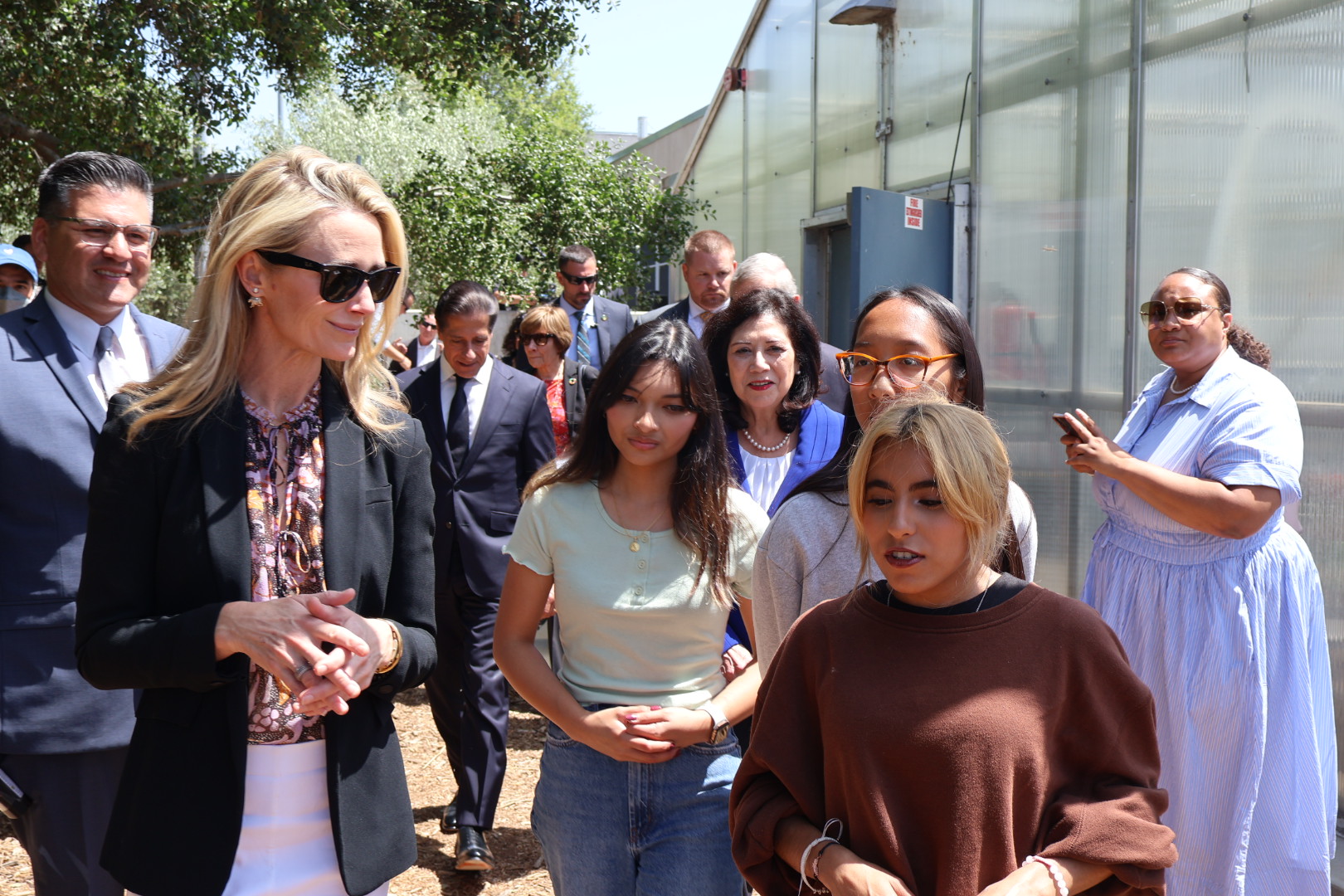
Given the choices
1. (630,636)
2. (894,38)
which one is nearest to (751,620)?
(630,636)

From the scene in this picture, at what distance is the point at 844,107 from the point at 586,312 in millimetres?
3083

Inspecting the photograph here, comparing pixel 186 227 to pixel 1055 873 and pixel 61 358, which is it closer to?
pixel 61 358

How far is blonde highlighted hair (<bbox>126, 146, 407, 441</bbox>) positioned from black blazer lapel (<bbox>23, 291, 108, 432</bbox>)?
0.97 metres

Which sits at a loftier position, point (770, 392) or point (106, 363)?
point (106, 363)

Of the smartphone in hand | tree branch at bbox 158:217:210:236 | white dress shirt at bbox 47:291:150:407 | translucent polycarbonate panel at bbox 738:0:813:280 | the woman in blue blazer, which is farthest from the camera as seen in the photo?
tree branch at bbox 158:217:210:236

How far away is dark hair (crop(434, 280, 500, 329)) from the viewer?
5.61 meters

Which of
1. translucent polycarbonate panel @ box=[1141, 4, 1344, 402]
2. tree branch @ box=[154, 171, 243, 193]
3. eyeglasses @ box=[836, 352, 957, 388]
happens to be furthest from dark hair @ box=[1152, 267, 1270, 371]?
tree branch @ box=[154, 171, 243, 193]

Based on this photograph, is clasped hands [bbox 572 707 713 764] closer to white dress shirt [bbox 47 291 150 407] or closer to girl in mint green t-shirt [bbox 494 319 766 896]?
girl in mint green t-shirt [bbox 494 319 766 896]

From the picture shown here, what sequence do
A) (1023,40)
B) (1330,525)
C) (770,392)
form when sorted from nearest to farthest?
(770,392) → (1330,525) → (1023,40)

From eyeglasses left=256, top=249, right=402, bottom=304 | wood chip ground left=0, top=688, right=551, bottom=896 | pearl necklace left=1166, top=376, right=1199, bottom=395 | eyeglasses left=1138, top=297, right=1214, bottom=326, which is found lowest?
wood chip ground left=0, top=688, right=551, bottom=896

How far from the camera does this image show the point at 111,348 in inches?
125

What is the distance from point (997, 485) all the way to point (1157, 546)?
7.08 ft

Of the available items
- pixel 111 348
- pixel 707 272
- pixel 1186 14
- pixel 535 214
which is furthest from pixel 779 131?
pixel 111 348

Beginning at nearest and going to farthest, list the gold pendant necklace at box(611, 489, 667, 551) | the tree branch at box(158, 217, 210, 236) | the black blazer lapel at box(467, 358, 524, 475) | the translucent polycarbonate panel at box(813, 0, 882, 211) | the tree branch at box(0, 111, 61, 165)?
the gold pendant necklace at box(611, 489, 667, 551)
the black blazer lapel at box(467, 358, 524, 475)
the translucent polycarbonate panel at box(813, 0, 882, 211)
the tree branch at box(0, 111, 61, 165)
the tree branch at box(158, 217, 210, 236)
